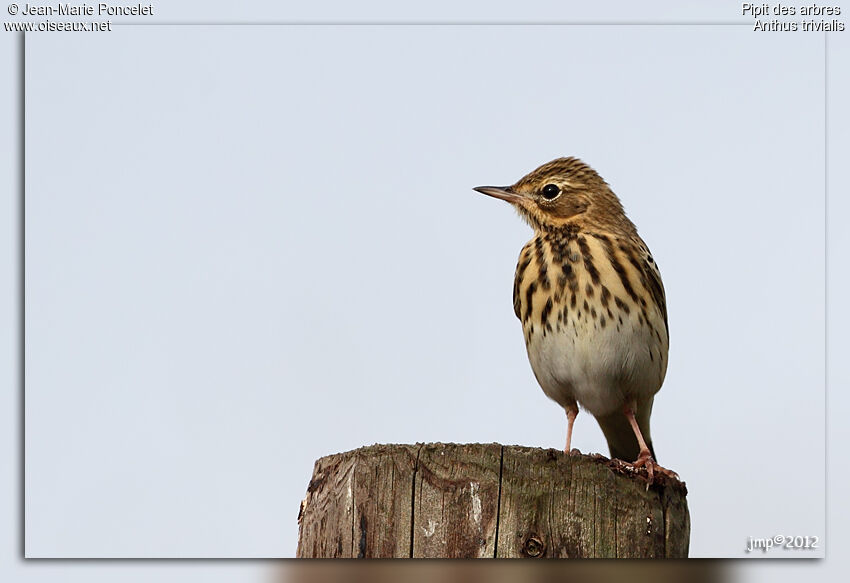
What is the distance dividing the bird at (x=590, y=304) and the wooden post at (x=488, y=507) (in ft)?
7.45

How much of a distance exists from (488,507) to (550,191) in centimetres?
414

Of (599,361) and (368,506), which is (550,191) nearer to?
(599,361)

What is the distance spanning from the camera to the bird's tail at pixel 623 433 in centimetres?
862

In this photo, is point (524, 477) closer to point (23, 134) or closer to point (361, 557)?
point (361, 557)

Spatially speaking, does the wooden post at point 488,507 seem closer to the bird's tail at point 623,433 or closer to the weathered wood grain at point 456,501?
the weathered wood grain at point 456,501

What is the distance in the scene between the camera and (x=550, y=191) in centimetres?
866

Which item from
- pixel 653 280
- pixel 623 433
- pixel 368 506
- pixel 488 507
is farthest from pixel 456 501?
pixel 623 433

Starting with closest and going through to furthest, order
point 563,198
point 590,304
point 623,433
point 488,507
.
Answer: point 488,507 → point 590,304 → point 563,198 → point 623,433

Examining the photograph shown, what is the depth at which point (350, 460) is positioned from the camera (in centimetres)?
522

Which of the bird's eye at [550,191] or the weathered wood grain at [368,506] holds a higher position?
the bird's eye at [550,191]

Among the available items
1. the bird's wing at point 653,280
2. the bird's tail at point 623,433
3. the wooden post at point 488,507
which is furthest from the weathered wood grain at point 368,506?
the bird's tail at point 623,433

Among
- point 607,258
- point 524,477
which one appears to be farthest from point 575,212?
point 524,477

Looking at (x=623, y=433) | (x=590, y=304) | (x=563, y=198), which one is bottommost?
(x=623, y=433)

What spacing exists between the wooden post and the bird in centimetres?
227
